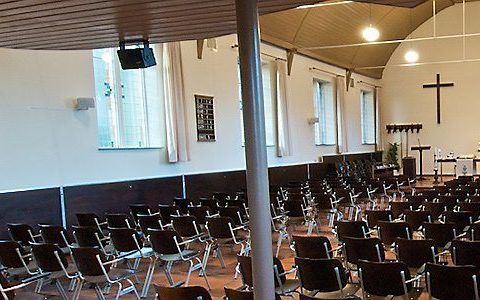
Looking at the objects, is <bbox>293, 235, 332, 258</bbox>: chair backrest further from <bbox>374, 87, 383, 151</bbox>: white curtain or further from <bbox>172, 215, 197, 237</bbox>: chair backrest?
<bbox>374, 87, 383, 151</bbox>: white curtain

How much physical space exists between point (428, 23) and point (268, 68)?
31.2 feet

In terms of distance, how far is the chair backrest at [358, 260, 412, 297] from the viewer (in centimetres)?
394

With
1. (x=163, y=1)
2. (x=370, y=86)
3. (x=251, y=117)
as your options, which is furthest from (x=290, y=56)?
(x=251, y=117)

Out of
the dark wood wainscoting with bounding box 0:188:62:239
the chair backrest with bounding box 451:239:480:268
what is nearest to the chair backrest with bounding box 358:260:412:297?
the chair backrest with bounding box 451:239:480:268

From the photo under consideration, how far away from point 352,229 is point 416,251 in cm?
134

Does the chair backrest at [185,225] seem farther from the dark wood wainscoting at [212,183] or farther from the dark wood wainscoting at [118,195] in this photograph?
the dark wood wainscoting at [212,183]

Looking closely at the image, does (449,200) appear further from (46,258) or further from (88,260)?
(46,258)

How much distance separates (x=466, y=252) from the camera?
4605 mm

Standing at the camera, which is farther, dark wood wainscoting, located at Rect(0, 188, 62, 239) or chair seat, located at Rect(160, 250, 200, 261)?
dark wood wainscoting, located at Rect(0, 188, 62, 239)

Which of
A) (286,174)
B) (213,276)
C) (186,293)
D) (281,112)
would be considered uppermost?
(281,112)

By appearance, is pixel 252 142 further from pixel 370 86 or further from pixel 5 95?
pixel 370 86

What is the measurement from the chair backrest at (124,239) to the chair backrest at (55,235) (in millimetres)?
691

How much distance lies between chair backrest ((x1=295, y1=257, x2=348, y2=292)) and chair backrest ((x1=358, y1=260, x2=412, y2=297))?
19 cm

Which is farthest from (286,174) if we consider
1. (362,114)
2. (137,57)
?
(137,57)
